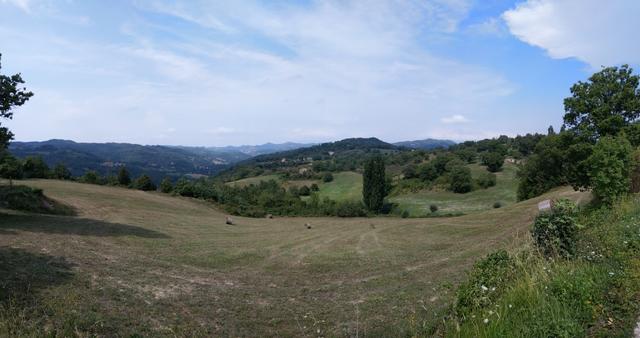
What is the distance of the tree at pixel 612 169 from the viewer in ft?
64.6

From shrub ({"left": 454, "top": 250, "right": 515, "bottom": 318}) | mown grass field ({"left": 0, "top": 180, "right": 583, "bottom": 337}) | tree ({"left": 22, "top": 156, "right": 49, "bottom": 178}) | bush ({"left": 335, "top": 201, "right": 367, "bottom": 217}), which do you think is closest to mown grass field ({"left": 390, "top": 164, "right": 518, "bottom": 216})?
bush ({"left": 335, "top": 201, "right": 367, "bottom": 217})

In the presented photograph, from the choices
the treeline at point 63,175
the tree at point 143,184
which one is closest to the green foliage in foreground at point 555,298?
the treeline at point 63,175

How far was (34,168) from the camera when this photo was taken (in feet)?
168

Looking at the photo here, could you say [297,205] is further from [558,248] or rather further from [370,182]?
[558,248]

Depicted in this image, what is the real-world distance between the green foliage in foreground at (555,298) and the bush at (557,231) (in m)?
0.39

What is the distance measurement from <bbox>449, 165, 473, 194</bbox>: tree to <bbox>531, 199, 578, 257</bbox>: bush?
105 m

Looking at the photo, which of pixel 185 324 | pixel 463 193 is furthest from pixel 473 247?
pixel 463 193

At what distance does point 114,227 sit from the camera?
26453 millimetres

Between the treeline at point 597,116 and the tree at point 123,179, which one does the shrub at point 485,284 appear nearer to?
the treeline at point 597,116

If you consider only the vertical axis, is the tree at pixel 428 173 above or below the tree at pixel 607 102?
below

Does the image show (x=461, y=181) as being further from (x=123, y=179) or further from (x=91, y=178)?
(x=91, y=178)

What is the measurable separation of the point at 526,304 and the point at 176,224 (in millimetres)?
32560

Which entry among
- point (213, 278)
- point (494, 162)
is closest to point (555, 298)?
point (213, 278)

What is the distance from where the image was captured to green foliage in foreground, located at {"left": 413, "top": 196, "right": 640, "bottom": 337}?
445 centimetres
